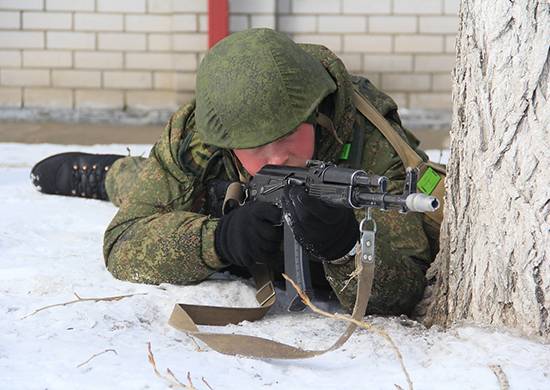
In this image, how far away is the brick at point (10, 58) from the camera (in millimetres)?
9414

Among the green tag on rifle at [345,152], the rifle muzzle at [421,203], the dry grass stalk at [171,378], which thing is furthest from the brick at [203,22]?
the rifle muzzle at [421,203]

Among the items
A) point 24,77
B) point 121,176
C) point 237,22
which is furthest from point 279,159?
point 24,77

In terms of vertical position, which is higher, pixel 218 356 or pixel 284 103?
pixel 284 103

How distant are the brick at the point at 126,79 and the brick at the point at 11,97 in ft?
2.57

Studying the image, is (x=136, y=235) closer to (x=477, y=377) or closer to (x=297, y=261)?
(x=297, y=261)

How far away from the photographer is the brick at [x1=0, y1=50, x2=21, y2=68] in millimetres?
9414

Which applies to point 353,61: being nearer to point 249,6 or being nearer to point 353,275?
point 249,6

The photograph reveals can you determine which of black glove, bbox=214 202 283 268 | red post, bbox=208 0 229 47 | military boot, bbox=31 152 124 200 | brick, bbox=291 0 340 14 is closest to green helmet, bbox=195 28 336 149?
black glove, bbox=214 202 283 268

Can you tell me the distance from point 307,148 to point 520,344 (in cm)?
87

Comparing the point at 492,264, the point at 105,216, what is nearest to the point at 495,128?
the point at 492,264

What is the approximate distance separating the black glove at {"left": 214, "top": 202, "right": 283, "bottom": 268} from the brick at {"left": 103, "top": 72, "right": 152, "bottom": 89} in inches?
262

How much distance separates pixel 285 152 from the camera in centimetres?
296

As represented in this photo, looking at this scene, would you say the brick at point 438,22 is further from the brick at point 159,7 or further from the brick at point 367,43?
the brick at point 159,7

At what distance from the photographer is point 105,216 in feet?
14.4
